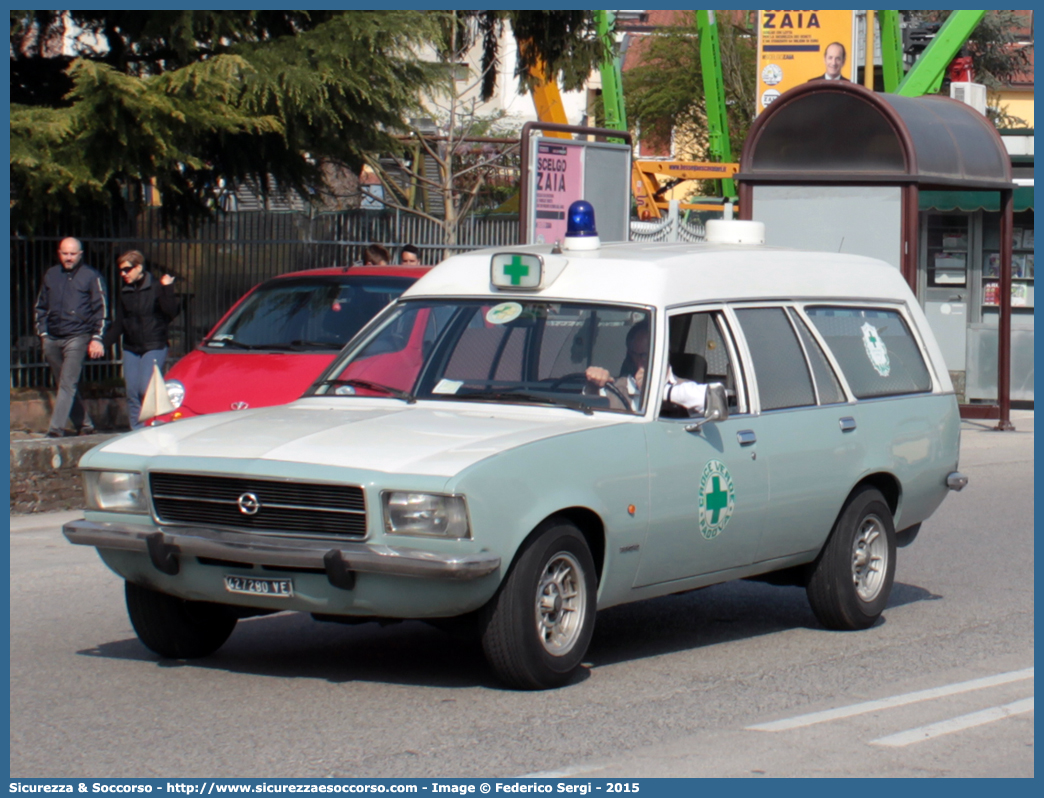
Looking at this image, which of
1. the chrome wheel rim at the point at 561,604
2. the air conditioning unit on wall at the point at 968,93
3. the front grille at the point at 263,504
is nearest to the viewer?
the front grille at the point at 263,504

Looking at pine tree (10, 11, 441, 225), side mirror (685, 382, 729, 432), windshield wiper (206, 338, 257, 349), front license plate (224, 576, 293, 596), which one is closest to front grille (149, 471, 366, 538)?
front license plate (224, 576, 293, 596)

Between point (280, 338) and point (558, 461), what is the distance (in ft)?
20.1

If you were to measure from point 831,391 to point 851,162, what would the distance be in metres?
11.0

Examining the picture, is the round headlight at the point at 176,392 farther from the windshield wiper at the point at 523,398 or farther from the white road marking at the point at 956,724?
the white road marking at the point at 956,724

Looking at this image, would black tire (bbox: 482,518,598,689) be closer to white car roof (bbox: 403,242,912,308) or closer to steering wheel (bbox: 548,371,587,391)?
steering wheel (bbox: 548,371,587,391)

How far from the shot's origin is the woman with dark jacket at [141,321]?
565 inches

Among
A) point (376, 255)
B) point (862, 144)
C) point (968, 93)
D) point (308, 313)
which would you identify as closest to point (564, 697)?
point (308, 313)

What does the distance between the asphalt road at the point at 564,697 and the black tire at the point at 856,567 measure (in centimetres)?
13

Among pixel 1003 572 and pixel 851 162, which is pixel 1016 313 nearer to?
pixel 851 162

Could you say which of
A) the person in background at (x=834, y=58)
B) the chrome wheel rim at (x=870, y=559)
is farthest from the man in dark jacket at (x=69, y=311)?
the person in background at (x=834, y=58)

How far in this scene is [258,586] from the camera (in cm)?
605

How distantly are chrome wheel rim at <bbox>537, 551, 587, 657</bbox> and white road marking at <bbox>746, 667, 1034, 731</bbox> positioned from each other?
854mm

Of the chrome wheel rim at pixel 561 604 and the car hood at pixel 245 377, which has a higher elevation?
the car hood at pixel 245 377

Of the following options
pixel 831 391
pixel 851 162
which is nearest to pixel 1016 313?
pixel 851 162
